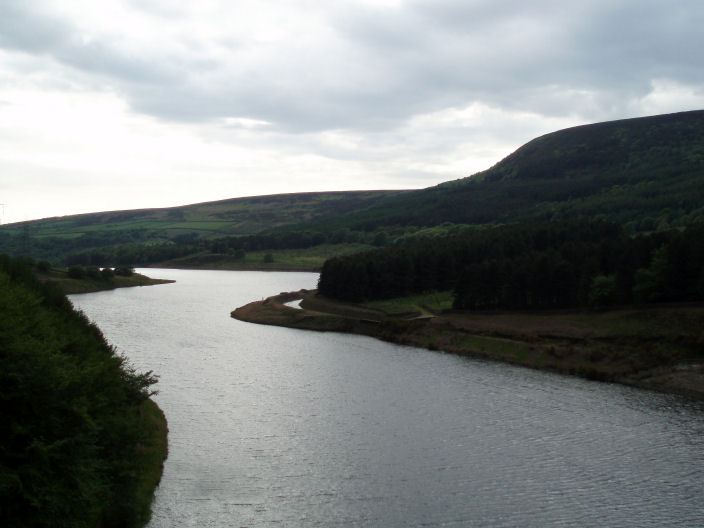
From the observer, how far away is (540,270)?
9138 centimetres

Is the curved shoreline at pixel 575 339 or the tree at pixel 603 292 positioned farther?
the tree at pixel 603 292

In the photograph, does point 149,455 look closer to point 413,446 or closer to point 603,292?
point 413,446

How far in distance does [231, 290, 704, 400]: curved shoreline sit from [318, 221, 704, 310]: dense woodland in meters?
5.44

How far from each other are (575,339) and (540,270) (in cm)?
1865

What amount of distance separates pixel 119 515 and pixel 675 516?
28.4 meters

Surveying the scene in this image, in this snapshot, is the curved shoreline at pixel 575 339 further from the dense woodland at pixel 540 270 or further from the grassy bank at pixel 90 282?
the grassy bank at pixel 90 282

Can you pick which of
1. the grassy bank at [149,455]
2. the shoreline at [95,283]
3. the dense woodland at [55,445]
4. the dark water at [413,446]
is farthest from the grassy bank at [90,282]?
the dense woodland at [55,445]

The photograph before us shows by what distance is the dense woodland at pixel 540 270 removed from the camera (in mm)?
81438

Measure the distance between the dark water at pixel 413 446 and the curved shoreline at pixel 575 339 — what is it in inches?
144

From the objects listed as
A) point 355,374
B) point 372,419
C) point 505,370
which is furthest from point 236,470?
point 505,370

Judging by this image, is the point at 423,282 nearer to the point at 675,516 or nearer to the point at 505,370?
the point at 505,370

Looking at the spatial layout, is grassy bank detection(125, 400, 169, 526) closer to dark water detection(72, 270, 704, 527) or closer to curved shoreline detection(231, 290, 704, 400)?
dark water detection(72, 270, 704, 527)

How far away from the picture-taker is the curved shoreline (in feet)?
206

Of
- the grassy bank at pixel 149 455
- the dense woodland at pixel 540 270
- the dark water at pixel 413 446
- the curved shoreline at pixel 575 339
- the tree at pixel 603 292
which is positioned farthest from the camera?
the tree at pixel 603 292
